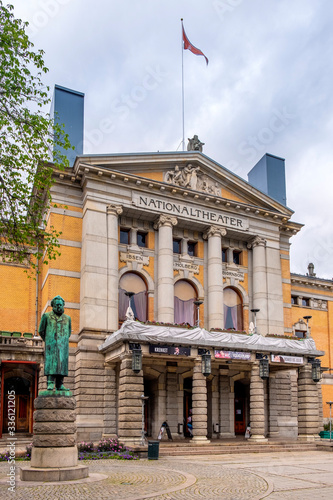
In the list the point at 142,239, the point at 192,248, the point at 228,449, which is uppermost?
the point at 142,239

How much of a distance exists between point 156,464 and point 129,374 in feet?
21.8

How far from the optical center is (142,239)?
126ft

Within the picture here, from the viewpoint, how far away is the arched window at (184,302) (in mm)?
37844

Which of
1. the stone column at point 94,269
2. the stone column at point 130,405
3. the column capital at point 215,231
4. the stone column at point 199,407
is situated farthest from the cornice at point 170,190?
the stone column at point 130,405

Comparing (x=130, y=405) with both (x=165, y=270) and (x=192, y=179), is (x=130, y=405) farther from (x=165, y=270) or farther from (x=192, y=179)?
(x=192, y=179)

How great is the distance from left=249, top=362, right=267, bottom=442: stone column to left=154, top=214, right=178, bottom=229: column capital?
1100 cm

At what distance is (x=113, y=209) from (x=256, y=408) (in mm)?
15406

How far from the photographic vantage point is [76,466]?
16.5 m

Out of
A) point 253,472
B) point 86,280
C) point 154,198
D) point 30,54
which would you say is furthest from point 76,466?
point 154,198

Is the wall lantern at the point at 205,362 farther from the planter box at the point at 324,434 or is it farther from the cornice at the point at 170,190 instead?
the cornice at the point at 170,190

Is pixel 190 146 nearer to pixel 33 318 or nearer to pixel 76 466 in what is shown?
pixel 33 318

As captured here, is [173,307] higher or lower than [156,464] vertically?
higher

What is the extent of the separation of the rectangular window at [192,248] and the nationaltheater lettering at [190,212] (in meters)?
2.24

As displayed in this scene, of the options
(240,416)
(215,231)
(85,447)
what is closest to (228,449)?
(85,447)
